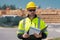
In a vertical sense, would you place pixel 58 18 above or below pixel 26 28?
below

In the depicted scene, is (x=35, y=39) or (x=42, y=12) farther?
(x=42, y=12)

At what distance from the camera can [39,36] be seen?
3.84 m

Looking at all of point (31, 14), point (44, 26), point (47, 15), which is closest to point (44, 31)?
point (44, 26)

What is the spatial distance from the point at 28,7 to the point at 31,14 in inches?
5.0

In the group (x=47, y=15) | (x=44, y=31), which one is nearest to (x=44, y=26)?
(x=44, y=31)

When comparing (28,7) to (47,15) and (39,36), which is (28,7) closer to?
(39,36)

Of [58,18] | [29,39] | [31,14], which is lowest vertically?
[58,18]

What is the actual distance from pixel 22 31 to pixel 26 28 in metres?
0.09

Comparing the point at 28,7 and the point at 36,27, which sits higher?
the point at 28,7

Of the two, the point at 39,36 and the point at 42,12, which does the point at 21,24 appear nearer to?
the point at 39,36

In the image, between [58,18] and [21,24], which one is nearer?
[21,24]

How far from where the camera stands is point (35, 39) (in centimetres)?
391

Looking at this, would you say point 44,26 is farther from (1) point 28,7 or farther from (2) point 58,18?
(2) point 58,18

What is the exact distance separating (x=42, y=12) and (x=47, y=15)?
3.03 meters
